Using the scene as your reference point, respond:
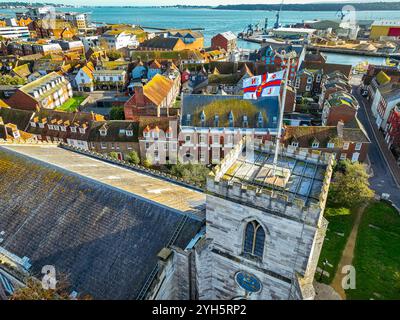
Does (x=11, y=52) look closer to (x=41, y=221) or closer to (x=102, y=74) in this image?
(x=102, y=74)

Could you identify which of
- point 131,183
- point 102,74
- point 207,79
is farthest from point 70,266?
point 102,74

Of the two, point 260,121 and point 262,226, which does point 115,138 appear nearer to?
point 260,121

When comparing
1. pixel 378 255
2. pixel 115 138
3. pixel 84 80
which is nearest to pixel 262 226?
pixel 378 255

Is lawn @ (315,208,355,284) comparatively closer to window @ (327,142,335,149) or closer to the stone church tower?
window @ (327,142,335,149)

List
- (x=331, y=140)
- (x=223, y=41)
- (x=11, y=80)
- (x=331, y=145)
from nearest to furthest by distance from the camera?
(x=331, y=140), (x=331, y=145), (x=11, y=80), (x=223, y=41)

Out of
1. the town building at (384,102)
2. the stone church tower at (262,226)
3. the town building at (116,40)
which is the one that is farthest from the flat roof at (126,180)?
the town building at (116,40)

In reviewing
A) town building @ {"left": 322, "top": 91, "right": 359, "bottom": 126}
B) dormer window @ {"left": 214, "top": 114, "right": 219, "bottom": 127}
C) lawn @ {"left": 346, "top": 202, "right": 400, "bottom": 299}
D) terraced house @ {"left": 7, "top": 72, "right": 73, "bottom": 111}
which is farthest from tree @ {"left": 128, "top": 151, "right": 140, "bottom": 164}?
town building @ {"left": 322, "top": 91, "right": 359, "bottom": 126}

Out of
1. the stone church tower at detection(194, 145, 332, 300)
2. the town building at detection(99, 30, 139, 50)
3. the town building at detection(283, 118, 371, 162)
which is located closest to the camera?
the stone church tower at detection(194, 145, 332, 300)
